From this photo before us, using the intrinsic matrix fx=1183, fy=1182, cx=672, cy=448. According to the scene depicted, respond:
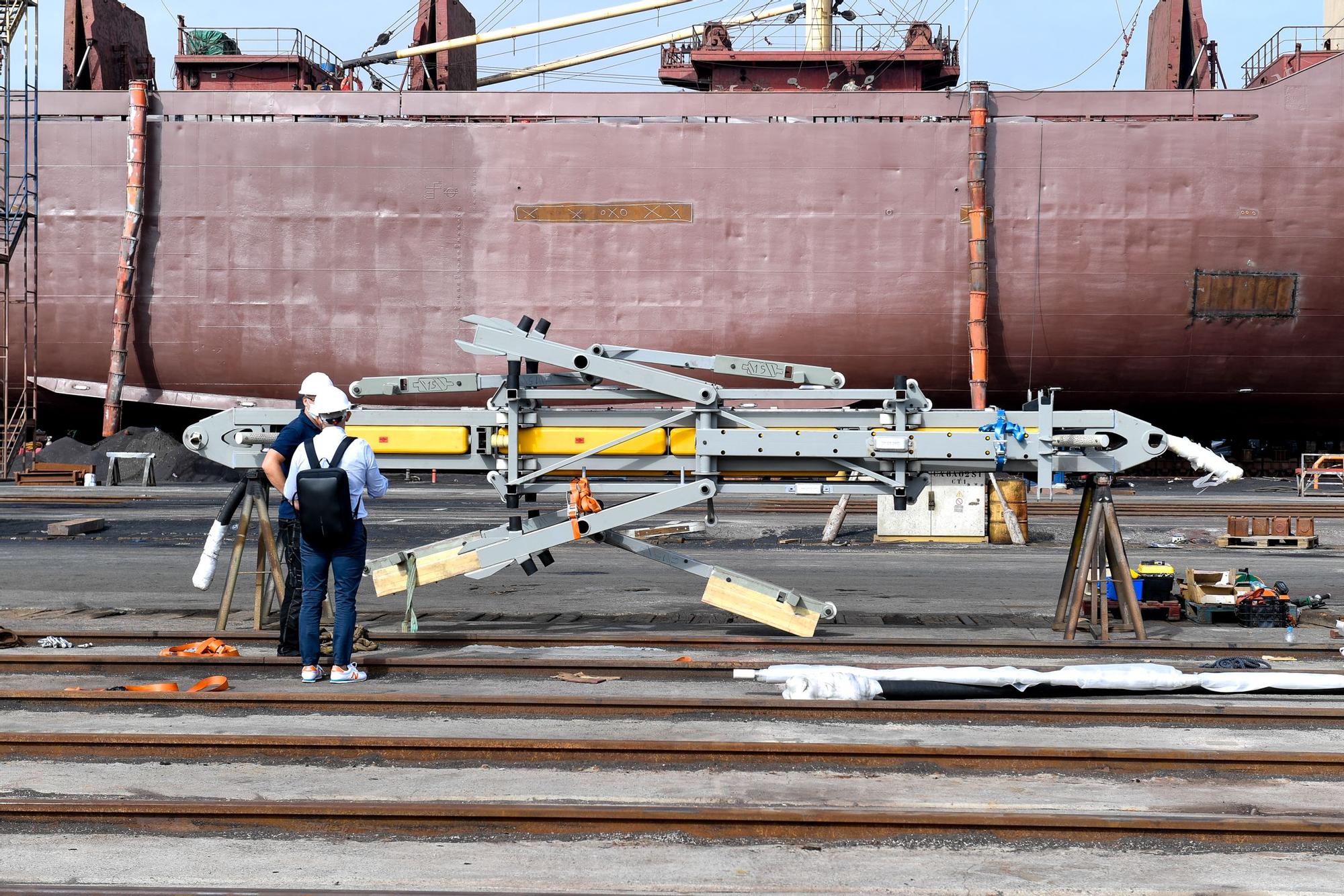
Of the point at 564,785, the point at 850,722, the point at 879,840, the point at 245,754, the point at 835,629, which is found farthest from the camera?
the point at 835,629

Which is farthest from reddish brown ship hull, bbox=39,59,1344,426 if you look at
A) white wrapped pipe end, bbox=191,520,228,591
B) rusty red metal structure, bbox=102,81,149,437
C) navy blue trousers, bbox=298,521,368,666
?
navy blue trousers, bbox=298,521,368,666

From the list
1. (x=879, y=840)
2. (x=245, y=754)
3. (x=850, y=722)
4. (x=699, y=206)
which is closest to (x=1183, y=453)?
(x=850, y=722)

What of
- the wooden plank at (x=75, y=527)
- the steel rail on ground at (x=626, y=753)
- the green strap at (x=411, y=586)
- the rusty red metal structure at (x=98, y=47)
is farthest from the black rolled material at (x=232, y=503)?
the rusty red metal structure at (x=98, y=47)

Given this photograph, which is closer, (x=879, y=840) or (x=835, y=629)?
(x=879, y=840)

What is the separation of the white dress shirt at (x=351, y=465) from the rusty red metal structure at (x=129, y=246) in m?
20.6

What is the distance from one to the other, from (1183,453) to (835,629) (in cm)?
294

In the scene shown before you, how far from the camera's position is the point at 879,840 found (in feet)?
15.3

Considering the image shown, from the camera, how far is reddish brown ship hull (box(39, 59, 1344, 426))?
24.8 m

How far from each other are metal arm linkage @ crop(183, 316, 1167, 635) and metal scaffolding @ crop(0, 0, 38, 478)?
68.7 feet

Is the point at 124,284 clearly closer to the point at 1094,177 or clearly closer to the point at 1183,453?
the point at 1094,177

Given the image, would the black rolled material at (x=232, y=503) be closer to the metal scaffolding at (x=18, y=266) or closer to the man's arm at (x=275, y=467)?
the man's arm at (x=275, y=467)

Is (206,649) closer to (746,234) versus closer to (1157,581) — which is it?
(1157,581)

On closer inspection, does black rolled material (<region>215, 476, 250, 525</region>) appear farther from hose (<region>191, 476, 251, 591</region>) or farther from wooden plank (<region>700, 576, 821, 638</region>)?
wooden plank (<region>700, 576, 821, 638</region>)

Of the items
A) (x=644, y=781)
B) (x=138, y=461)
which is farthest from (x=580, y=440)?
(x=138, y=461)
